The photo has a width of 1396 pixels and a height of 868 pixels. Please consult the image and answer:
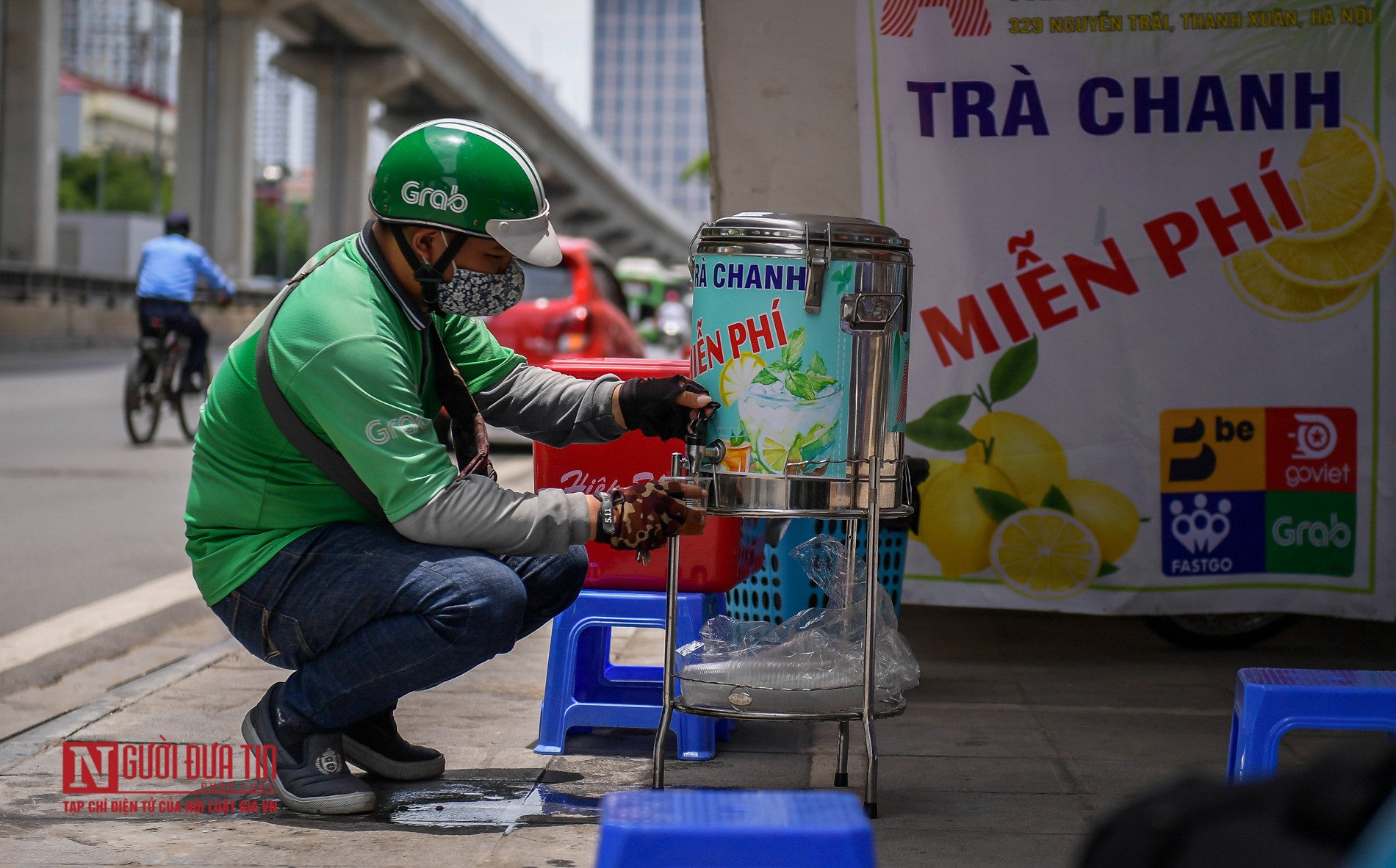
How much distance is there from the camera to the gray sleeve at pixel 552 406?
3561mm

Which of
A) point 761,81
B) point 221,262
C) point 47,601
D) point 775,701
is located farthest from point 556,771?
point 221,262

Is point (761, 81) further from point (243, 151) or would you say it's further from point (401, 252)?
point (243, 151)

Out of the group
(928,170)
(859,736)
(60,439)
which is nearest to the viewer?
(859,736)

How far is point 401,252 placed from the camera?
3287mm

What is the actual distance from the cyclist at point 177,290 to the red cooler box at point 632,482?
8.82 metres

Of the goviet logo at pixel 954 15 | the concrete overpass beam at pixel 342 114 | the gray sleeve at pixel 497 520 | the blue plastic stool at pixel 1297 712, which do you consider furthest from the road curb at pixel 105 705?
the concrete overpass beam at pixel 342 114

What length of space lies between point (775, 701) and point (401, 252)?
132 cm

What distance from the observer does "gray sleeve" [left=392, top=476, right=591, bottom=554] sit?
3.07 metres

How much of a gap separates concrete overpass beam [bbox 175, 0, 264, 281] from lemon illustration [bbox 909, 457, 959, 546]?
31941mm

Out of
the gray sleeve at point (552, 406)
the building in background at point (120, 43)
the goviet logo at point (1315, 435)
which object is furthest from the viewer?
the building in background at point (120, 43)

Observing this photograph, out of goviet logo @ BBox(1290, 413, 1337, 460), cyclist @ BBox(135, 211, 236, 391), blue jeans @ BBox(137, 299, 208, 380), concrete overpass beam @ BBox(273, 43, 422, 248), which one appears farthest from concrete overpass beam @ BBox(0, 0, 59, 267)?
goviet logo @ BBox(1290, 413, 1337, 460)

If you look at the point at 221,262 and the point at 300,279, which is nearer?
the point at 300,279

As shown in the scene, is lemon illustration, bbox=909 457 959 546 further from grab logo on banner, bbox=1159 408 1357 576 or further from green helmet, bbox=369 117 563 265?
green helmet, bbox=369 117 563 265

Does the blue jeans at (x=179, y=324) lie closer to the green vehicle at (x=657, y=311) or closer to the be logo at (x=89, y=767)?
the be logo at (x=89, y=767)
